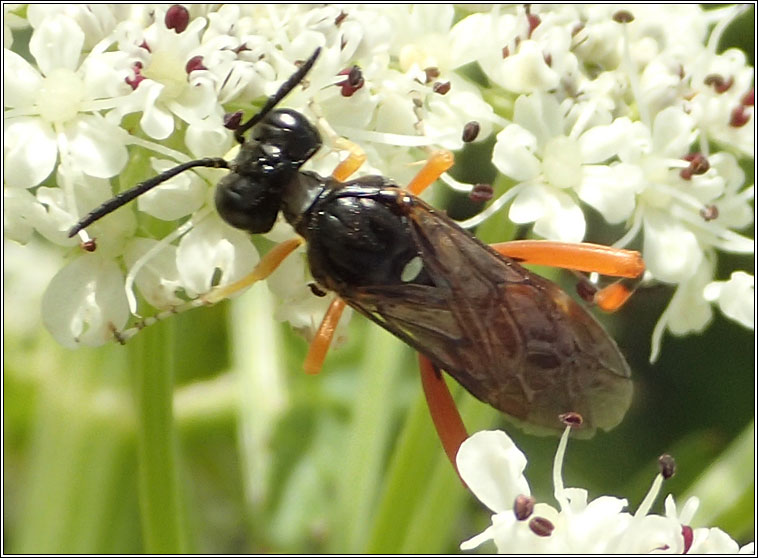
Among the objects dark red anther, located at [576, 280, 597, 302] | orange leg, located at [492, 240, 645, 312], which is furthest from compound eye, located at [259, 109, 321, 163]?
dark red anther, located at [576, 280, 597, 302]

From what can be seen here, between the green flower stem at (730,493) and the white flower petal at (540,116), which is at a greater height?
the white flower petal at (540,116)

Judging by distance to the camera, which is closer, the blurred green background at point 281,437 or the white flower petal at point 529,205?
the white flower petal at point 529,205

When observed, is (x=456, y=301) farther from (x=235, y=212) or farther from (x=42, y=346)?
(x=42, y=346)

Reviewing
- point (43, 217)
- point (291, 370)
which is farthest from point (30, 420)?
point (43, 217)

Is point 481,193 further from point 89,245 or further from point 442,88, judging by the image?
point 89,245

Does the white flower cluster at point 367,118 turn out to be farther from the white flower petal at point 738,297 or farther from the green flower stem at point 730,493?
the green flower stem at point 730,493

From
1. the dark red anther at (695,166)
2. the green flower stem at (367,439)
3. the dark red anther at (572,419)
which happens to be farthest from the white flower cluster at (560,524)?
the green flower stem at (367,439)
